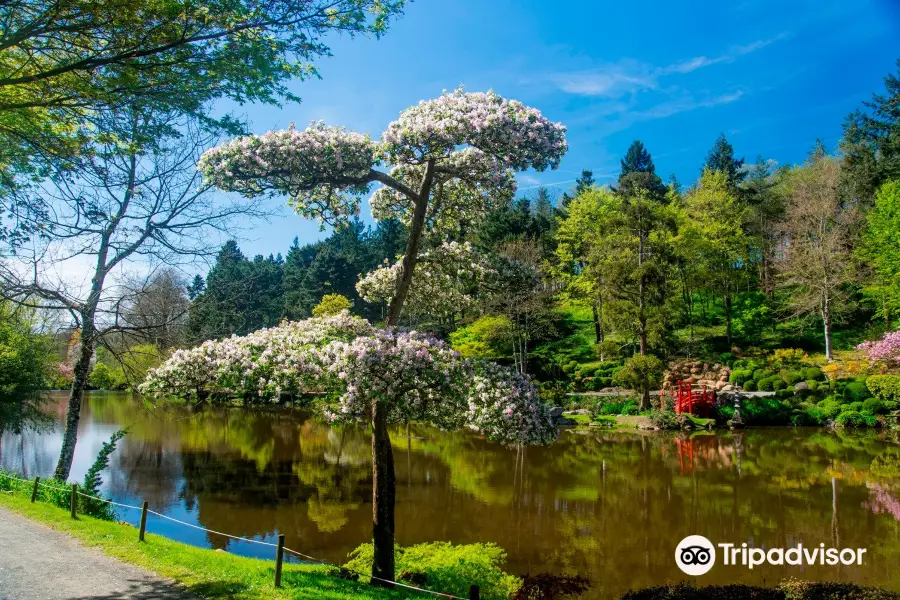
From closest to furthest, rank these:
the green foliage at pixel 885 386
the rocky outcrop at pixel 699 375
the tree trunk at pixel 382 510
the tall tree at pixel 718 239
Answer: the tree trunk at pixel 382 510, the green foliage at pixel 885 386, the rocky outcrop at pixel 699 375, the tall tree at pixel 718 239

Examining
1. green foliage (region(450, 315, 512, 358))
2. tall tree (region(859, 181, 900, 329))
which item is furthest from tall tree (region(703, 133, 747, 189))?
green foliage (region(450, 315, 512, 358))

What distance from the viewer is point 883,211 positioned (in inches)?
1373

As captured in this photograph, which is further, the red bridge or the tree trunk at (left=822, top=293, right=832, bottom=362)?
the tree trunk at (left=822, top=293, right=832, bottom=362)

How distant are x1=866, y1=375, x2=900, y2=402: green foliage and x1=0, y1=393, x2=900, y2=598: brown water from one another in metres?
2.59

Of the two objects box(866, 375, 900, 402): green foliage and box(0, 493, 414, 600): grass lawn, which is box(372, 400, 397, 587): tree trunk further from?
box(866, 375, 900, 402): green foliage

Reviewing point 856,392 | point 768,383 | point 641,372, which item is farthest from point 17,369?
point 856,392

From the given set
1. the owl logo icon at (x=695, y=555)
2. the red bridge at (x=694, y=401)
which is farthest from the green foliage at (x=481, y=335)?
the owl logo icon at (x=695, y=555)

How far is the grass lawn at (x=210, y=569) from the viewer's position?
24.8 feet

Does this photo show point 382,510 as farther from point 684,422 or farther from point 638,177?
point 638,177

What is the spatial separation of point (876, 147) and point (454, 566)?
157 feet

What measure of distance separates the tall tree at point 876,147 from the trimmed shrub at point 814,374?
16.5 meters

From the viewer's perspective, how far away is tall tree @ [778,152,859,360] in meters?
35.0

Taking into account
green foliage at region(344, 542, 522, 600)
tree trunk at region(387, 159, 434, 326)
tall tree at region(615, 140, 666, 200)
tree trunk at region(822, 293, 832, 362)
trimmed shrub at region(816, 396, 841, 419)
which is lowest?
green foliage at region(344, 542, 522, 600)

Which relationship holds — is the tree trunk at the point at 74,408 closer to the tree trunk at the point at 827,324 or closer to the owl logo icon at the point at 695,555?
the owl logo icon at the point at 695,555
